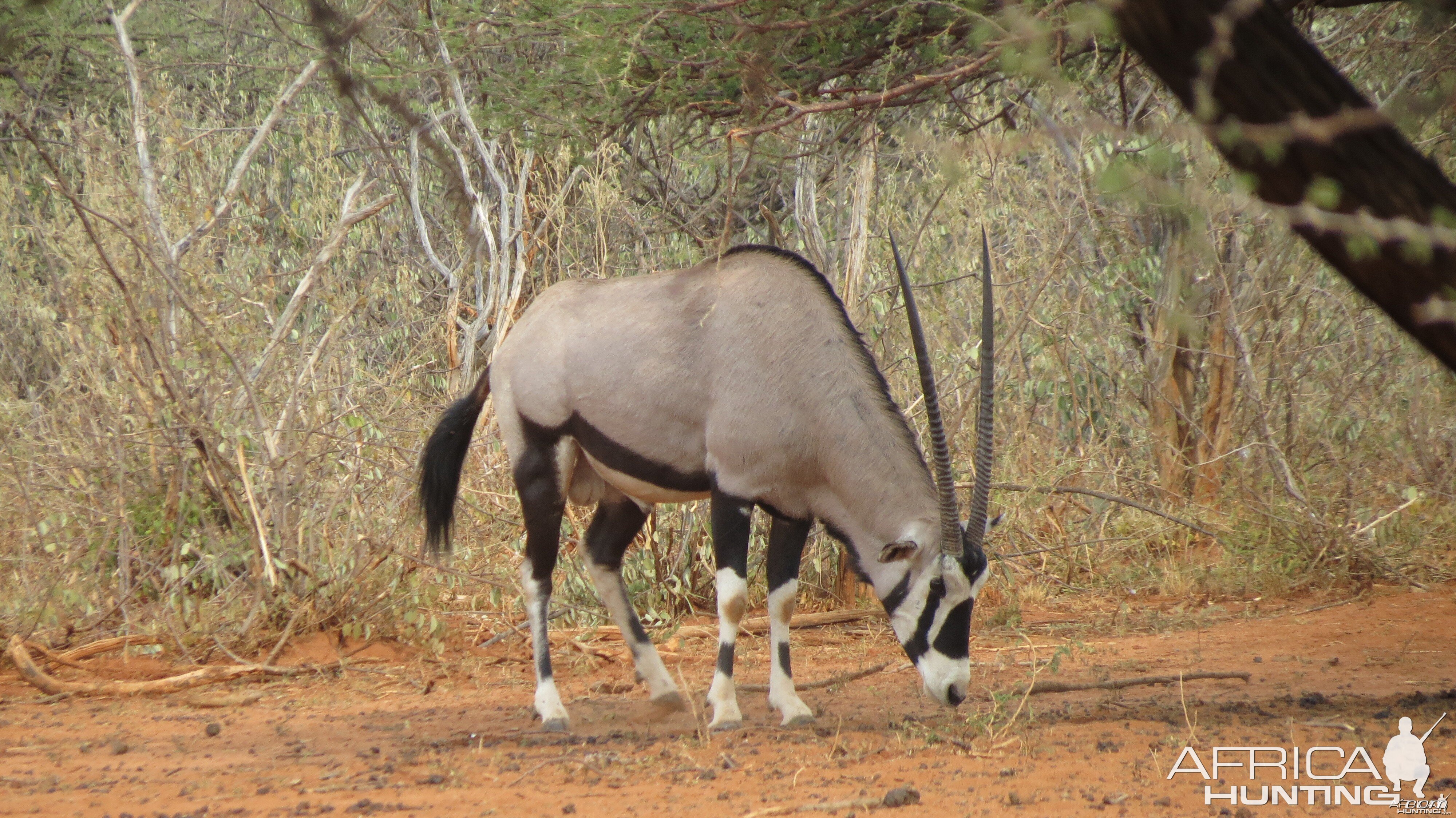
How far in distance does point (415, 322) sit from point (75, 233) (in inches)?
194

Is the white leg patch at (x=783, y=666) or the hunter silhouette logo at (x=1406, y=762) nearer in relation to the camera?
the hunter silhouette logo at (x=1406, y=762)

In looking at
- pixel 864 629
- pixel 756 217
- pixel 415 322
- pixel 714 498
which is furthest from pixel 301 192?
pixel 714 498

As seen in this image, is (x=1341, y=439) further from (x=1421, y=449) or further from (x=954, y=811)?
(x=954, y=811)

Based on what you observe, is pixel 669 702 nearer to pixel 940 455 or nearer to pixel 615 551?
pixel 615 551

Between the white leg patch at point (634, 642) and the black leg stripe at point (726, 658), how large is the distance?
0.41m

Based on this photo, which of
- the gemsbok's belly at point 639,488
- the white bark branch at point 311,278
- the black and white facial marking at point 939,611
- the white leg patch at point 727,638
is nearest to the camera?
the black and white facial marking at point 939,611

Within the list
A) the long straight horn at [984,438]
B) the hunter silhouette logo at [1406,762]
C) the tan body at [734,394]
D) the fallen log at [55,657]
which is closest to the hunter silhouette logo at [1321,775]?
the hunter silhouette logo at [1406,762]

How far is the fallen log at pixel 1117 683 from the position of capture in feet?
17.2

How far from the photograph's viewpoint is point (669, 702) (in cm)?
545

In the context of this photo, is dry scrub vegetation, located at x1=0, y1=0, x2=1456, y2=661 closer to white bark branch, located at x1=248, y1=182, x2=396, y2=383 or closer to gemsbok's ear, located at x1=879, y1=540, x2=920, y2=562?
white bark branch, located at x1=248, y1=182, x2=396, y2=383

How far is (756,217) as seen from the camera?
11578mm

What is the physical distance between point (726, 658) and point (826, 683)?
815 mm

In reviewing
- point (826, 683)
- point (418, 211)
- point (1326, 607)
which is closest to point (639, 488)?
A: point (826, 683)

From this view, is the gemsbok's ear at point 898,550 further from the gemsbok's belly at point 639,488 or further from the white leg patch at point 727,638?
the gemsbok's belly at point 639,488
